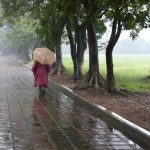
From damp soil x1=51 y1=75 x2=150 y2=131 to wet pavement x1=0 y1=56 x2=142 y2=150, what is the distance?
63cm

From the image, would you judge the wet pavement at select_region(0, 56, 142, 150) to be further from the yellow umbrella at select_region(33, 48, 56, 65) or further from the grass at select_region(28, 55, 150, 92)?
the grass at select_region(28, 55, 150, 92)

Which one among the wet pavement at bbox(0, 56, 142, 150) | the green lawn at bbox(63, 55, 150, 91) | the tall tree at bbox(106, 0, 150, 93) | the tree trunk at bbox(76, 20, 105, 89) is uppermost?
the tall tree at bbox(106, 0, 150, 93)

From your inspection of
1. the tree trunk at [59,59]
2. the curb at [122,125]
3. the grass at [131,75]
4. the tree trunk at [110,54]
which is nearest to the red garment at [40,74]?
the curb at [122,125]

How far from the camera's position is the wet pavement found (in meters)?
8.73

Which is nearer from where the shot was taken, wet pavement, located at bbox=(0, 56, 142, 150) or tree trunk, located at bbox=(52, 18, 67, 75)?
wet pavement, located at bbox=(0, 56, 142, 150)

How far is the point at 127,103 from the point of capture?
14070 mm

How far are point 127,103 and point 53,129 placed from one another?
14.2ft

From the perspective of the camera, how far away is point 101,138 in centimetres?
947

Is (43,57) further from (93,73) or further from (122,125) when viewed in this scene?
(122,125)

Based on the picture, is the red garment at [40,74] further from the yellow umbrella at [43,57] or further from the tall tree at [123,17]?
the tall tree at [123,17]

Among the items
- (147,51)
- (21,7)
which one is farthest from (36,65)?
(147,51)

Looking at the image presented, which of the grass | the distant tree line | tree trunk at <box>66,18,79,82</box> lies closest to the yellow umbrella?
the distant tree line

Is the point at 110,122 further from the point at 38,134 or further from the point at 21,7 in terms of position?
the point at 21,7

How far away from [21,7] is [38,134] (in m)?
24.7
